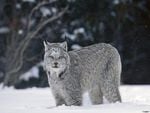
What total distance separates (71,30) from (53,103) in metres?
7.85

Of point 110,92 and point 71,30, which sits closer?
point 110,92

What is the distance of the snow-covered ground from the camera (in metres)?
8.49

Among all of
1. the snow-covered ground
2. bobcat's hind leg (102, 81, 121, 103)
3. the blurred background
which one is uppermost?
the blurred background

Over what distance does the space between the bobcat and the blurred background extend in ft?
23.2

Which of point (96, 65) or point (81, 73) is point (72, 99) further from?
point (96, 65)

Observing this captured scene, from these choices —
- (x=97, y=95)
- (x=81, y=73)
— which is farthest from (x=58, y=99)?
(x=97, y=95)

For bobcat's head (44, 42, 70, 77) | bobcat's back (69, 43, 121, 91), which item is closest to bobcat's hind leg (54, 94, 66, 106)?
bobcat's head (44, 42, 70, 77)

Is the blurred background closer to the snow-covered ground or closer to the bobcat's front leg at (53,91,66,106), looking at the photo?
the snow-covered ground

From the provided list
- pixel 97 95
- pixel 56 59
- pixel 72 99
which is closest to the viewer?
pixel 56 59

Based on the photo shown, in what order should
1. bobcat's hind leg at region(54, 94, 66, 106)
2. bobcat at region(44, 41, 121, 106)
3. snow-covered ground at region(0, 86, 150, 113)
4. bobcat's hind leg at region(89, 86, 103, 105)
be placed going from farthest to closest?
1. bobcat's hind leg at region(89, 86, 103, 105)
2. bobcat's hind leg at region(54, 94, 66, 106)
3. bobcat at region(44, 41, 121, 106)
4. snow-covered ground at region(0, 86, 150, 113)

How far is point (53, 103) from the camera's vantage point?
1091 centimetres

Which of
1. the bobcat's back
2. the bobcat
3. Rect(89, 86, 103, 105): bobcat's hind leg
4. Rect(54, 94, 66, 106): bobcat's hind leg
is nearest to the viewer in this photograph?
the bobcat

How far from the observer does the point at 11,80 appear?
56.7 ft

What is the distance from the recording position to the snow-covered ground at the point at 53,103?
8487 millimetres
